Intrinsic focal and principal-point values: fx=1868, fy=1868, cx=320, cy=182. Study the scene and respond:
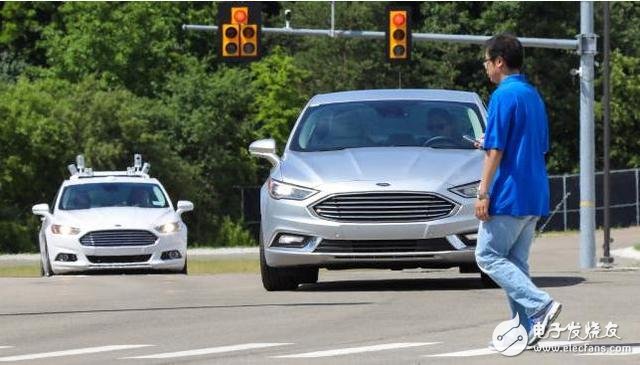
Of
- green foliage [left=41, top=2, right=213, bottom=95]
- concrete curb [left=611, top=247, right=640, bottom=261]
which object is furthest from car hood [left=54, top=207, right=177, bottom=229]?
green foliage [left=41, top=2, right=213, bottom=95]

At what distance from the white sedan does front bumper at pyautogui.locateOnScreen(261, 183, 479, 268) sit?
762 cm

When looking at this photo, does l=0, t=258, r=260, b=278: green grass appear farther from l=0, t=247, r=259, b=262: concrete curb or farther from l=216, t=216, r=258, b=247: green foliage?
l=216, t=216, r=258, b=247: green foliage

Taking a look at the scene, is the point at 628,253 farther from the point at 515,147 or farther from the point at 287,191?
the point at 515,147

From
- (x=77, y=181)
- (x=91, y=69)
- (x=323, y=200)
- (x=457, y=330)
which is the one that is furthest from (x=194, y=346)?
(x=91, y=69)

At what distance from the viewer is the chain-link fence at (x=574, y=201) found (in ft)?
202

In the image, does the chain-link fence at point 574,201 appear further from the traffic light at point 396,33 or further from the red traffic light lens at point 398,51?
the traffic light at point 396,33

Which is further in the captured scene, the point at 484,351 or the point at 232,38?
the point at 232,38

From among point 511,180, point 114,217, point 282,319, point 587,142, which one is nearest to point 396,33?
point 587,142

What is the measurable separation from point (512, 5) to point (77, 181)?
46216mm

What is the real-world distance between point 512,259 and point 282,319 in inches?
123

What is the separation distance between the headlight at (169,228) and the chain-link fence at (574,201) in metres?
36.9

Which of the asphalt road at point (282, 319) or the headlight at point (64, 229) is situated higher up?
the asphalt road at point (282, 319)

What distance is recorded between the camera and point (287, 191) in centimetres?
1639

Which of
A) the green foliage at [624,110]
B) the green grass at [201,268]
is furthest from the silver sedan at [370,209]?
the green foliage at [624,110]
